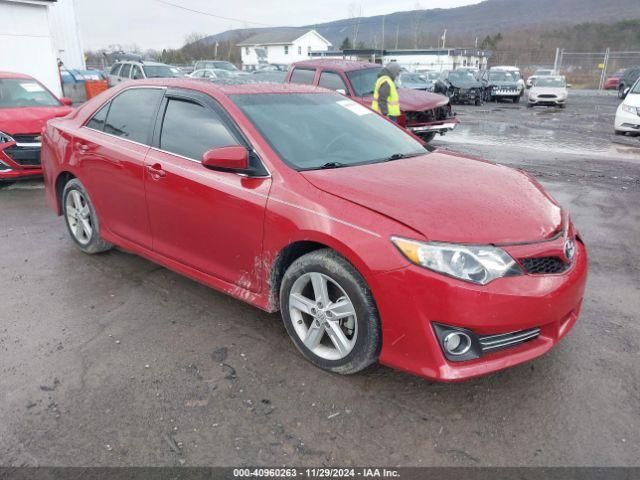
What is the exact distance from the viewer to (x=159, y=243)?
12.4 ft

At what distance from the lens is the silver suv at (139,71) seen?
56.1 ft

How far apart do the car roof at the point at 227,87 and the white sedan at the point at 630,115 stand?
10044 millimetres

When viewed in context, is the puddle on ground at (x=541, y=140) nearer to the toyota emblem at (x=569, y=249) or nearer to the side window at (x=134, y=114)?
the toyota emblem at (x=569, y=249)

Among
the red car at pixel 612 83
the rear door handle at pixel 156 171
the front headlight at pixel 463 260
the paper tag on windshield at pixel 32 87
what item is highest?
the paper tag on windshield at pixel 32 87

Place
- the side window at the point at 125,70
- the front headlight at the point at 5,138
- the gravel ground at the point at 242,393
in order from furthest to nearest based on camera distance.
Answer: the side window at the point at 125,70 → the front headlight at the point at 5,138 → the gravel ground at the point at 242,393

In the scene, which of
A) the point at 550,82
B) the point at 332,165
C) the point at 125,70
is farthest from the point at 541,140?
the point at 125,70

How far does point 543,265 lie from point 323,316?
119 cm

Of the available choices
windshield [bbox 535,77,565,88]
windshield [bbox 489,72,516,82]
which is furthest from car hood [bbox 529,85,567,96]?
windshield [bbox 489,72,516,82]

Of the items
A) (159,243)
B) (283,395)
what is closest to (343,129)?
(159,243)

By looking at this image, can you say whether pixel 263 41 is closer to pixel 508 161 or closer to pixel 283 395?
pixel 508 161

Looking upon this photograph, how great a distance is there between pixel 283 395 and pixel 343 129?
193 cm

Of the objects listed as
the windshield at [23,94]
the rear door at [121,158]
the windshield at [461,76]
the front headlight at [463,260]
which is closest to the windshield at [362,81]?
the windshield at [23,94]

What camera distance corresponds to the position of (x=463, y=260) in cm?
243

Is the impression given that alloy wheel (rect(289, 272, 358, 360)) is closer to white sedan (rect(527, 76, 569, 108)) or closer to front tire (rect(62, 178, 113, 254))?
front tire (rect(62, 178, 113, 254))
